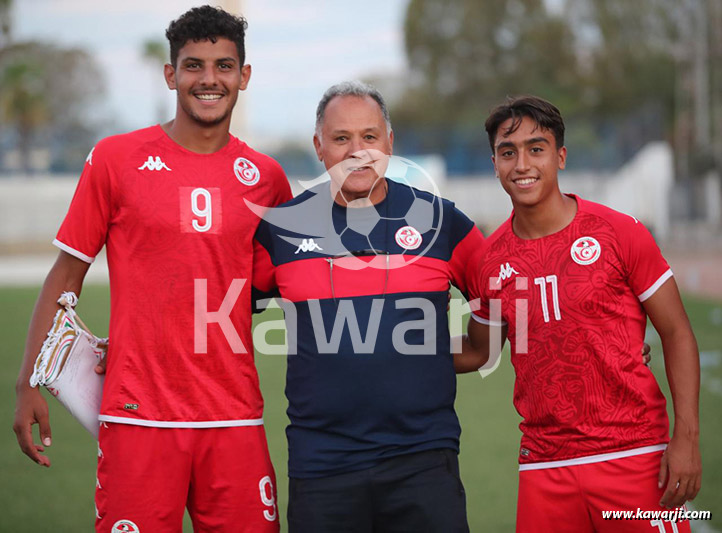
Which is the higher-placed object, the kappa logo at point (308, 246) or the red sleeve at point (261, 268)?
the kappa logo at point (308, 246)

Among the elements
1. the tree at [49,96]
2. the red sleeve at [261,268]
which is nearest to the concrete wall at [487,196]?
the tree at [49,96]

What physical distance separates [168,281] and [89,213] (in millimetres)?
Result: 385

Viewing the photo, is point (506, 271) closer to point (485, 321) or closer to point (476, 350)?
point (485, 321)

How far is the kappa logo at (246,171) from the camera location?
10.9 feet

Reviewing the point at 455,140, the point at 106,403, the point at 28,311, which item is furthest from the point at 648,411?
Answer: the point at 455,140

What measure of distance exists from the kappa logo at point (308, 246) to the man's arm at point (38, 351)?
2.70ft

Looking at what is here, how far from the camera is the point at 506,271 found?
318 centimetres

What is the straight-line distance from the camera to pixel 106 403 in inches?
124

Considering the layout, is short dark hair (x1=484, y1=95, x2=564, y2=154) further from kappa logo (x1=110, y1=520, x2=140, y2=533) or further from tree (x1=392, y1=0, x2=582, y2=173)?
tree (x1=392, y1=0, x2=582, y2=173)

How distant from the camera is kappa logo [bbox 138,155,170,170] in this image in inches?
127

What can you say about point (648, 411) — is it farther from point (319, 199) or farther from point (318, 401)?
point (319, 199)

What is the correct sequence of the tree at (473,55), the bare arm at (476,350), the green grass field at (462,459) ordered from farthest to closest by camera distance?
1. the tree at (473,55)
2. the green grass field at (462,459)
3. the bare arm at (476,350)

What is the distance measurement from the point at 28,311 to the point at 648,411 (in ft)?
47.1

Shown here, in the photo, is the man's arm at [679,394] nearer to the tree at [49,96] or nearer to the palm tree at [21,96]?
the tree at [49,96]
